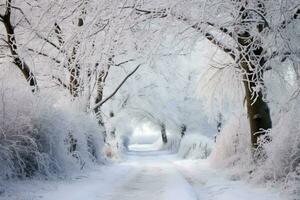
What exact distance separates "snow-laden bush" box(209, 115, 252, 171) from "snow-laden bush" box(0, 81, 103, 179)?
498 centimetres

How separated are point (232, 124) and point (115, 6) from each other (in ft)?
27.2

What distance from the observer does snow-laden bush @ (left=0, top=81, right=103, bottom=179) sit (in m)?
9.51

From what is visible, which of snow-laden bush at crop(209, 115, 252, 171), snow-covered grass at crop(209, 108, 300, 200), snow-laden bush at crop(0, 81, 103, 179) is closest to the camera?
snow-covered grass at crop(209, 108, 300, 200)

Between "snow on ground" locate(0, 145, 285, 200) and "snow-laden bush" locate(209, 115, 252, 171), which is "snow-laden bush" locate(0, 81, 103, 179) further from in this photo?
"snow-laden bush" locate(209, 115, 252, 171)

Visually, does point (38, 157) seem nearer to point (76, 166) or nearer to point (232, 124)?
point (76, 166)

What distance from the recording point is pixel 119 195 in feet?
30.1

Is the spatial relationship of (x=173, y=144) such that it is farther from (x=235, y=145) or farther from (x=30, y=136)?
(x=30, y=136)

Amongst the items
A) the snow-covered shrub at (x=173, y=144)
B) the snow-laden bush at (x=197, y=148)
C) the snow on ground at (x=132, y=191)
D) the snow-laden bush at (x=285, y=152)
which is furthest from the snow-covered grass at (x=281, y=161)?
the snow-covered shrub at (x=173, y=144)

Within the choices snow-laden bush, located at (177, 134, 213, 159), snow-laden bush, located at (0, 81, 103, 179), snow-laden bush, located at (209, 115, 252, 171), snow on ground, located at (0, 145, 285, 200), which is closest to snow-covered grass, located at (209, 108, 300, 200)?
snow-laden bush, located at (209, 115, 252, 171)

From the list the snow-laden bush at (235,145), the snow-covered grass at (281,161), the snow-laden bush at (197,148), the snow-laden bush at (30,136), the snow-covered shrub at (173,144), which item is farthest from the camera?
the snow-covered shrub at (173,144)

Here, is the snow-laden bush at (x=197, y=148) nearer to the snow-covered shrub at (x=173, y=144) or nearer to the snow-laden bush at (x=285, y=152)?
the snow-covered shrub at (x=173, y=144)

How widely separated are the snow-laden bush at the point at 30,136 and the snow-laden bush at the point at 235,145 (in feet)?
16.3

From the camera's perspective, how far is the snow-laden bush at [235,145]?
1307 cm

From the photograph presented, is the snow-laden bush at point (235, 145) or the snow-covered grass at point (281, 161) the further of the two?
the snow-laden bush at point (235, 145)
